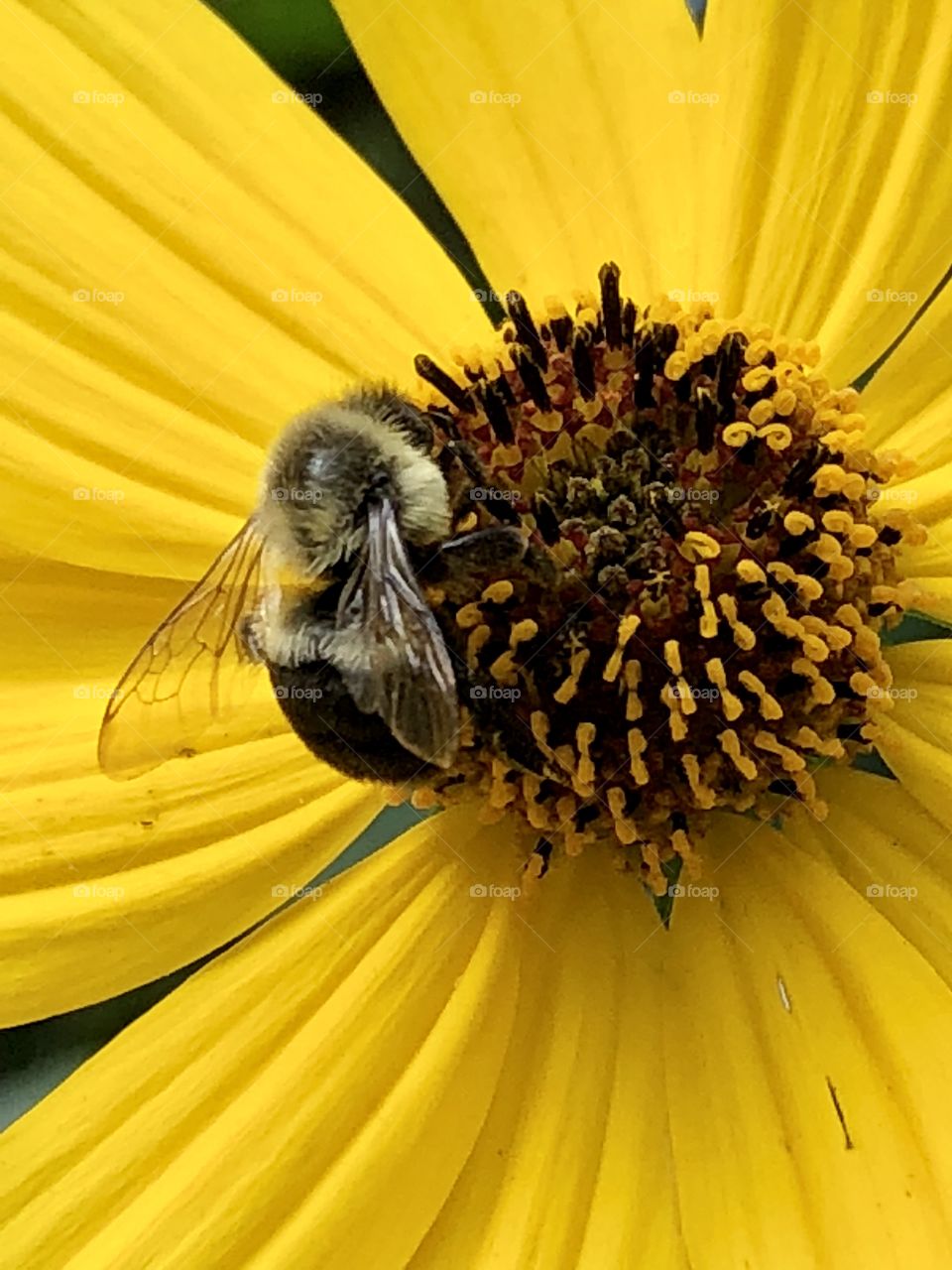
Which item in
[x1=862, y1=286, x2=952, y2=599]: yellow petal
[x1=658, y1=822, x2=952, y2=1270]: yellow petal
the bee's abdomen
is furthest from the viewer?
[x1=862, y1=286, x2=952, y2=599]: yellow petal

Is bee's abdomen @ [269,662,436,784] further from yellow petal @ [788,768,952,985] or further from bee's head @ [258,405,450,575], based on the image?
yellow petal @ [788,768,952,985]

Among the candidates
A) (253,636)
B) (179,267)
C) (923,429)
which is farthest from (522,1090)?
(179,267)

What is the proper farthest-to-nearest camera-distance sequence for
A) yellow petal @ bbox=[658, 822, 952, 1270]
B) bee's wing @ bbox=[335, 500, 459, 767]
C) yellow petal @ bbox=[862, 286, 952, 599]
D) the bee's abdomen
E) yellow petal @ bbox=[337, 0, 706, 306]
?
1. yellow petal @ bbox=[337, 0, 706, 306]
2. yellow petal @ bbox=[862, 286, 952, 599]
3. yellow petal @ bbox=[658, 822, 952, 1270]
4. the bee's abdomen
5. bee's wing @ bbox=[335, 500, 459, 767]

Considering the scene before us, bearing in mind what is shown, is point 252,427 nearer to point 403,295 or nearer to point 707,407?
point 403,295

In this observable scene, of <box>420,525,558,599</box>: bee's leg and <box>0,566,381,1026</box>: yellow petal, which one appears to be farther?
<box>0,566,381,1026</box>: yellow petal

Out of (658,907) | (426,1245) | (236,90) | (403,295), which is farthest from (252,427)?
(426,1245)

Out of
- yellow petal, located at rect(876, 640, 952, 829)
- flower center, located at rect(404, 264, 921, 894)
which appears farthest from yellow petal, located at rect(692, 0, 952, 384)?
yellow petal, located at rect(876, 640, 952, 829)

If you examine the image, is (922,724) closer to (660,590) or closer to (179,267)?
(660,590)

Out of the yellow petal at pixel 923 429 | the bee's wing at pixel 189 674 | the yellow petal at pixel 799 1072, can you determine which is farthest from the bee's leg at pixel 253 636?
the yellow petal at pixel 923 429
